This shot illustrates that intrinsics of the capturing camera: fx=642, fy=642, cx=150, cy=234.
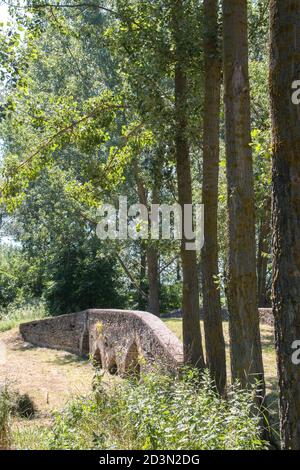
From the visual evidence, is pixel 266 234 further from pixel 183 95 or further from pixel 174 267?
pixel 174 267

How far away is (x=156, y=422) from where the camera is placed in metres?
5.55

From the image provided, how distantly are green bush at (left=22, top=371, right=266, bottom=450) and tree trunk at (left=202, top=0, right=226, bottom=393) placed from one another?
2645mm

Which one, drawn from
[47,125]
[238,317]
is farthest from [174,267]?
[238,317]

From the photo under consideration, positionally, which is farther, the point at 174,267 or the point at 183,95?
the point at 174,267


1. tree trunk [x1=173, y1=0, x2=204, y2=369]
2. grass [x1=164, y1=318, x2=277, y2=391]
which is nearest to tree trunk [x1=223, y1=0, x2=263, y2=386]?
grass [x1=164, y1=318, x2=277, y2=391]

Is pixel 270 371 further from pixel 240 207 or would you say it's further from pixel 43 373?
pixel 43 373

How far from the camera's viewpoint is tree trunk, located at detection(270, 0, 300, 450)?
5008 millimetres

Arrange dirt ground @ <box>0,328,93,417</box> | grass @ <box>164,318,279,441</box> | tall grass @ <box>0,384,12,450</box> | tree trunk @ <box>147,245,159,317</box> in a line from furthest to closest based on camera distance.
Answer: tree trunk @ <box>147,245,159,317</box>
dirt ground @ <box>0,328,93,417</box>
grass @ <box>164,318,279,441</box>
tall grass @ <box>0,384,12,450</box>

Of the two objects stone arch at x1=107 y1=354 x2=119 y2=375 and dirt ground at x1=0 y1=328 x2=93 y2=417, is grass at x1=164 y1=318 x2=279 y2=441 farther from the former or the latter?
dirt ground at x1=0 y1=328 x2=93 y2=417

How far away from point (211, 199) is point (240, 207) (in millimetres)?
2377

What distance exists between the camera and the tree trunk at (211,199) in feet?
32.7
